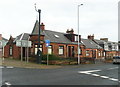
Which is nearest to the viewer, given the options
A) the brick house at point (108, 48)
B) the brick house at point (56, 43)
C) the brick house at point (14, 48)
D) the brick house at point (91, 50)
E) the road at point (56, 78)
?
the road at point (56, 78)

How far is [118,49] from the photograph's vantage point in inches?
2410

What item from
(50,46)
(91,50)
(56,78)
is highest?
(50,46)

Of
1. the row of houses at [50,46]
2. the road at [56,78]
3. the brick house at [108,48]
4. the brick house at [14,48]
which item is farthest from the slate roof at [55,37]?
the road at [56,78]

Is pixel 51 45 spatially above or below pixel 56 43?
below

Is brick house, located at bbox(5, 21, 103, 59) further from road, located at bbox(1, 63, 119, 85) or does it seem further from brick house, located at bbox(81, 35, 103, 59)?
road, located at bbox(1, 63, 119, 85)

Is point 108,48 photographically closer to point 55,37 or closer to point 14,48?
point 55,37

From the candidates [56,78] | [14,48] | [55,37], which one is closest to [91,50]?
[55,37]

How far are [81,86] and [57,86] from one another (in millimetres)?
1293

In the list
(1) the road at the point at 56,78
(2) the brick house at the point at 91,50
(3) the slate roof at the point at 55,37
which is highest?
(3) the slate roof at the point at 55,37

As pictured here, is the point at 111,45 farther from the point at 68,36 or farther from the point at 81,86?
the point at 81,86

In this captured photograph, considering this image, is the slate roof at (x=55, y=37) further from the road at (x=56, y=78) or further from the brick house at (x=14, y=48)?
the road at (x=56, y=78)

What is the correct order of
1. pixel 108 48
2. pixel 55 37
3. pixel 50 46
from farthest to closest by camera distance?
1. pixel 108 48
2. pixel 55 37
3. pixel 50 46

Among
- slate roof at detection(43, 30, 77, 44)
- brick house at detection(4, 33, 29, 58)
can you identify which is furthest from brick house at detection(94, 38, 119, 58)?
brick house at detection(4, 33, 29, 58)

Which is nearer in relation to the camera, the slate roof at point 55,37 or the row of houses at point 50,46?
the row of houses at point 50,46
